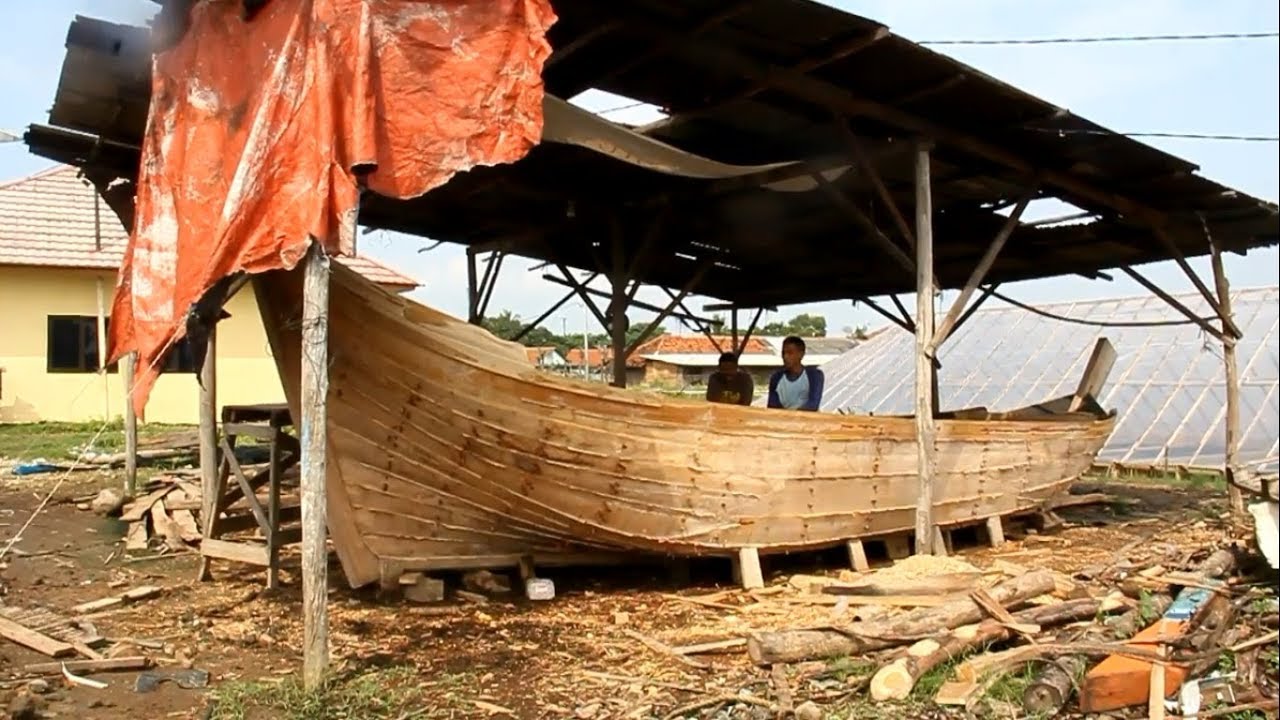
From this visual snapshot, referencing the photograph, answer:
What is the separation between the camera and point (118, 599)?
6457 mm

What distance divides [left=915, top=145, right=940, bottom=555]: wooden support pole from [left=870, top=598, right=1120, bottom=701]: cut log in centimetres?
191

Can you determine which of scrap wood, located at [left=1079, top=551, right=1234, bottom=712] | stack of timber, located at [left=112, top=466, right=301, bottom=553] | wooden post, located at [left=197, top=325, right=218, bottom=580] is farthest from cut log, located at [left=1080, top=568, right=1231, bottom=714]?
wooden post, located at [left=197, top=325, right=218, bottom=580]

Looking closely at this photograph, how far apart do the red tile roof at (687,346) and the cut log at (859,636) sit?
41441 millimetres

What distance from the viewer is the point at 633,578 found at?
7371mm

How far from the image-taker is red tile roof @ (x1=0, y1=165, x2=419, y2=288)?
679 inches

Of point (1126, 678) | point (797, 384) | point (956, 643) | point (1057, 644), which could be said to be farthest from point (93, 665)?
point (797, 384)

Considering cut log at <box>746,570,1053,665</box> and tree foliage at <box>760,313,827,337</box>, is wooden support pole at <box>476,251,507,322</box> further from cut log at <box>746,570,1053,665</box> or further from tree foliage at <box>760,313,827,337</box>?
tree foliage at <box>760,313,827,337</box>

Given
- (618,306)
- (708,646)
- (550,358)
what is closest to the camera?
(708,646)

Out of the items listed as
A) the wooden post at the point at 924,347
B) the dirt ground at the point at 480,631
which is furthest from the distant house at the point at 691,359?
the dirt ground at the point at 480,631

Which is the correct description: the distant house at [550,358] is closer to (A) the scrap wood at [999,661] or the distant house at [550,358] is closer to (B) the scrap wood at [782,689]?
(B) the scrap wood at [782,689]

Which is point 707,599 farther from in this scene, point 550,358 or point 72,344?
point 550,358

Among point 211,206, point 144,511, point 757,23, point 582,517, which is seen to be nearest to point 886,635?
point 582,517

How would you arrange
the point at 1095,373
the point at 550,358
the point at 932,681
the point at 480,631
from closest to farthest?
1. the point at 932,681
2. the point at 480,631
3. the point at 1095,373
4. the point at 550,358

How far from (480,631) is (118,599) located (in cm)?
267
